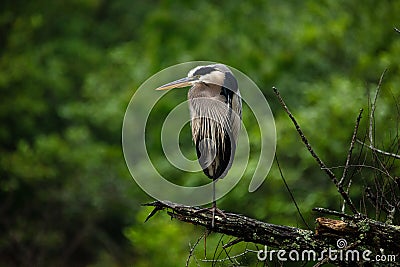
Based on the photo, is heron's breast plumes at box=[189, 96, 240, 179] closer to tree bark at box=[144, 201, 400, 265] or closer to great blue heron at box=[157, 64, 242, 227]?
great blue heron at box=[157, 64, 242, 227]

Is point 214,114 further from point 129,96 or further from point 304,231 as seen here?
point 129,96

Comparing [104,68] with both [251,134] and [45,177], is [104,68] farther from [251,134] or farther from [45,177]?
[251,134]

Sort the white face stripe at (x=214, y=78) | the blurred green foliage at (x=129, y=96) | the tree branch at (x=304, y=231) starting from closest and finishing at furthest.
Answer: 1. the tree branch at (x=304, y=231)
2. the white face stripe at (x=214, y=78)
3. the blurred green foliage at (x=129, y=96)

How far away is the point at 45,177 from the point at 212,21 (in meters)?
4.94

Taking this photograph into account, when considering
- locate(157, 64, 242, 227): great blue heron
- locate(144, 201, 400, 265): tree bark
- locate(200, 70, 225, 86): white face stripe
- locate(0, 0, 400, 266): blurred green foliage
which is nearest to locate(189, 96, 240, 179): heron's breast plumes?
locate(157, 64, 242, 227): great blue heron

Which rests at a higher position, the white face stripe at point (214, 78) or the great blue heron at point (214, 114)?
the white face stripe at point (214, 78)

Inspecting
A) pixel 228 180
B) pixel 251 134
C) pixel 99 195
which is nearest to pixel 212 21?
pixel 99 195

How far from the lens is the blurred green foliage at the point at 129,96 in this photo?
8789 millimetres

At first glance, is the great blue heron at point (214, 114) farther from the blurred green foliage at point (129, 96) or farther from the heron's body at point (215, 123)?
the blurred green foliage at point (129, 96)

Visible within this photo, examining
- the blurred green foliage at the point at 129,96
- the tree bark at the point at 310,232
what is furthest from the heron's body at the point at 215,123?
the blurred green foliage at the point at 129,96

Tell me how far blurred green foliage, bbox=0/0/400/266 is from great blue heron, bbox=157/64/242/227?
2723 millimetres

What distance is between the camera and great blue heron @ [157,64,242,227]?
4648mm

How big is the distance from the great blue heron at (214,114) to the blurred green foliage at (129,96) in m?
2.72

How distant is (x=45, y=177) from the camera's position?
14141 millimetres
